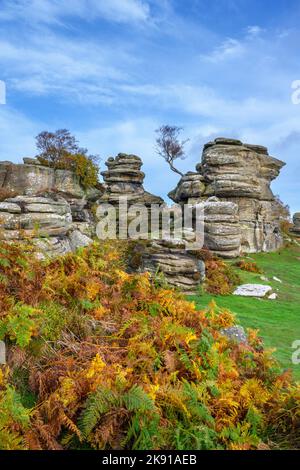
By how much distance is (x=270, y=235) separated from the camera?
111 ft

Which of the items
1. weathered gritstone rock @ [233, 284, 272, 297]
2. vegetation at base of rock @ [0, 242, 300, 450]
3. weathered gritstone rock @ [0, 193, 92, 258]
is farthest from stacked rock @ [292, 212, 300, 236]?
vegetation at base of rock @ [0, 242, 300, 450]

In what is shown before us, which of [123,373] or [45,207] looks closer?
[123,373]

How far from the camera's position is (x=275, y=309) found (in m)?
14.7

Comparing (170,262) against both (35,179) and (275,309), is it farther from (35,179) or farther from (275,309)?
(35,179)

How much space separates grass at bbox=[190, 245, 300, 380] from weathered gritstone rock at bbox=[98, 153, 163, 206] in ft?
56.9

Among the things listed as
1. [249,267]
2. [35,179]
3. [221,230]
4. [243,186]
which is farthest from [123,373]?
[35,179]

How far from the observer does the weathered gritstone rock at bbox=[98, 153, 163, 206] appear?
4109 cm

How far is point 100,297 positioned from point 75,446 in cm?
323

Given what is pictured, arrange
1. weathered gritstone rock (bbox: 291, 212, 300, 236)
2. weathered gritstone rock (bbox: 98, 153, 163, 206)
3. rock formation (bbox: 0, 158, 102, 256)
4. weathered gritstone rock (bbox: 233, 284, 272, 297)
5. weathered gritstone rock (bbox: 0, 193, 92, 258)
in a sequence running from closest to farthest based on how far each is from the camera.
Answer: rock formation (bbox: 0, 158, 102, 256)
weathered gritstone rock (bbox: 0, 193, 92, 258)
weathered gritstone rock (bbox: 233, 284, 272, 297)
weathered gritstone rock (bbox: 98, 153, 163, 206)
weathered gritstone rock (bbox: 291, 212, 300, 236)

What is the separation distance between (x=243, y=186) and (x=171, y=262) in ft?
58.5

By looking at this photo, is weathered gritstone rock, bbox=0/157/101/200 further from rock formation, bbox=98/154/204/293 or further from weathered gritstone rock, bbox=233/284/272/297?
weathered gritstone rock, bbox=233/284/272/297

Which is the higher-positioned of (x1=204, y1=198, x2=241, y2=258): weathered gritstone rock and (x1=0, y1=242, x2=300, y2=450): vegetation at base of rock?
(x1=204, y1=198, x2=241, y2=258): weathered gritstone rock

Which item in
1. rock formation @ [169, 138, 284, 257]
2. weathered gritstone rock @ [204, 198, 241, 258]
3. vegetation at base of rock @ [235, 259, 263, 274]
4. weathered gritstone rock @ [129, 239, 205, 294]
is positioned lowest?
vegetation at base of rock @ [235, 259, 263, 274]

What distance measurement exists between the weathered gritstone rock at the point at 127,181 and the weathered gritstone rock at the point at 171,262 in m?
21.9
